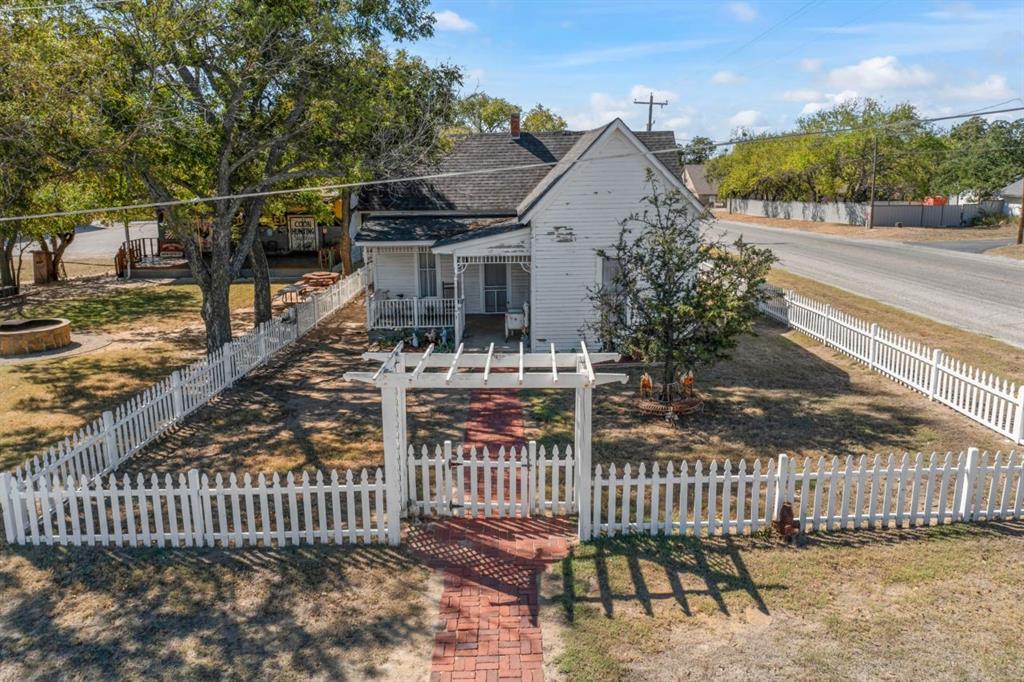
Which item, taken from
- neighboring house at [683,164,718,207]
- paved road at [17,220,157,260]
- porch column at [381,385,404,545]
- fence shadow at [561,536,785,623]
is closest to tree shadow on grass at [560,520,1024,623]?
fence shadow at [561,536,785,623]

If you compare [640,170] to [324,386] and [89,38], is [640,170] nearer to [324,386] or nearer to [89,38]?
[324,386]

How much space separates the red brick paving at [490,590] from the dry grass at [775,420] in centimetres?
303

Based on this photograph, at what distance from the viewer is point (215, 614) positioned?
769cm

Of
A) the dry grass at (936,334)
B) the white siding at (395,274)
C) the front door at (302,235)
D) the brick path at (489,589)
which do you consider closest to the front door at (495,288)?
the white siding at (395,274)

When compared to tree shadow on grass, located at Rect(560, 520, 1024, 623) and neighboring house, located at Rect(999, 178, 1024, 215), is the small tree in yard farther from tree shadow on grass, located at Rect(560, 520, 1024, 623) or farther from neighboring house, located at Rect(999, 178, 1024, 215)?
neighboring house, located at Rect(999, 178, 1024, 215)

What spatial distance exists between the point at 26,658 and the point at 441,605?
4.03 m

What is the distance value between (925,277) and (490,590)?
30877mm

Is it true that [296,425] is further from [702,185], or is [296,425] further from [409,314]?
[702,185]

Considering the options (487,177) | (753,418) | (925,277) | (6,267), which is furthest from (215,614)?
(925,277)

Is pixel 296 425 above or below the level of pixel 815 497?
below

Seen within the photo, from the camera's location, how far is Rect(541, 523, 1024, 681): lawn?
679cm

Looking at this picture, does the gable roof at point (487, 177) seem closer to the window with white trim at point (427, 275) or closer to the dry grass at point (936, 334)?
the window with white trim at point (427, 275)

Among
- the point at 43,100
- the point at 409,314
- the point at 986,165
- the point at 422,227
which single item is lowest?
the point at 409,314

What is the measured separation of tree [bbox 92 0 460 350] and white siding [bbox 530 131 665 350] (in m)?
3.63
